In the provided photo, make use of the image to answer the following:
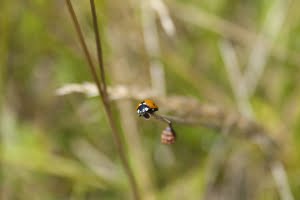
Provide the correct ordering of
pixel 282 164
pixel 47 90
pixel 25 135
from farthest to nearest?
pixel 47 90
pixel 25 135
pixel 282 164

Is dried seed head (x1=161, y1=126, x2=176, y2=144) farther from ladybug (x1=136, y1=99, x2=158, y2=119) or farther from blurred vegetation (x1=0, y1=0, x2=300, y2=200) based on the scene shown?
blurred vegetation (x1=0, y1=0, x2=300, y2=200)

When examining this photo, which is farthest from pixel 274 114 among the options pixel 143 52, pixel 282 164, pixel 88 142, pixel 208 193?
pixel 88 142

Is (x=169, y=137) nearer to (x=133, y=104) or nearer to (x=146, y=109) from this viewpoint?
(x=146, y=109)

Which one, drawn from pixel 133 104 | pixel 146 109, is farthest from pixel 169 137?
pixel 133 104

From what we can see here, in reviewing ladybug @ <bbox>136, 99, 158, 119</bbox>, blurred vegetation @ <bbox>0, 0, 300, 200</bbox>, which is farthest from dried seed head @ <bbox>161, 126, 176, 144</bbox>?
blurred vegetation @ <bbox>0, 0, 300, 200</bbox>

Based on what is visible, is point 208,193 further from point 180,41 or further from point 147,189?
point 180,41

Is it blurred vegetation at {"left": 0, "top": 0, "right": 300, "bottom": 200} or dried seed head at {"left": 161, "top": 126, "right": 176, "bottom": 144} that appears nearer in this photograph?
dried seed head at {"left": 161, "top": 126, "right": 176, "bottom": 144}

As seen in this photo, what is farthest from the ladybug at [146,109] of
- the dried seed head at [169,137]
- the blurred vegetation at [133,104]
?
the blurred vegetation at [133,104]

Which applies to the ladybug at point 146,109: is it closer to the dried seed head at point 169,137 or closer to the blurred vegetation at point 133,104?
the dried seed head at point 169,137
